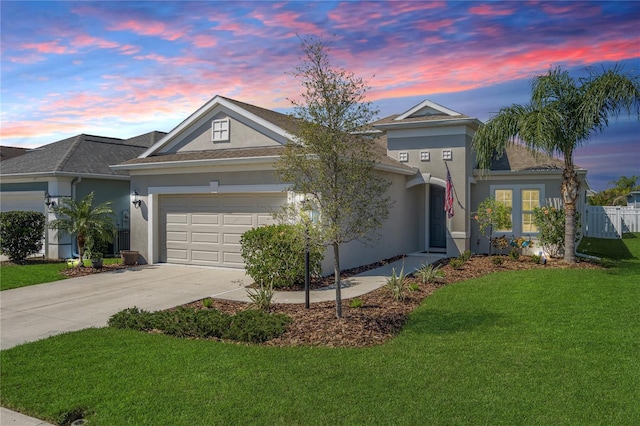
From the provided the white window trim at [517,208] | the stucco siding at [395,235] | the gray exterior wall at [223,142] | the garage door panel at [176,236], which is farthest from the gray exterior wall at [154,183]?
the white window trim at [517,208]

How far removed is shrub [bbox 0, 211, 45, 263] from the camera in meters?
16.1

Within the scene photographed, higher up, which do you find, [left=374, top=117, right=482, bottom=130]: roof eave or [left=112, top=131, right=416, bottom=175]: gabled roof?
[left=374, top=117, right=482, bottom=130]: roof eave

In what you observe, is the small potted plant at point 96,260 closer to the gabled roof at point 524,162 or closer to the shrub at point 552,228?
the gabled roof at point 524,162

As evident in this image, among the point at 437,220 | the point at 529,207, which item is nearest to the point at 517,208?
the point at 529,207

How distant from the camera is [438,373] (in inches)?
221

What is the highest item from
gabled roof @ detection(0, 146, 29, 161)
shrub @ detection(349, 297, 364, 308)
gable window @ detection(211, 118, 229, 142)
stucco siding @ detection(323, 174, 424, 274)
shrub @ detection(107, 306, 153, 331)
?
gabled roof @ detection(0, 146, 29, 161)

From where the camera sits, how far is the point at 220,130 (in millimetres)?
14555

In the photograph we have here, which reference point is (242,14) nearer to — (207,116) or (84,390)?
(207,116)

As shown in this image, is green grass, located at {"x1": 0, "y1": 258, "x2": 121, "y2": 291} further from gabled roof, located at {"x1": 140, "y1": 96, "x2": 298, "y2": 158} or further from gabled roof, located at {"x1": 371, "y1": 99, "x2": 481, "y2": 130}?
gabled roof, located at {"x1": 371, "y1": 99, "x2": 481, "y2": 130}

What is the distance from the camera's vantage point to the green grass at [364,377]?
4.65 metres

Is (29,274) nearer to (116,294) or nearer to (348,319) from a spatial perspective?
(116,294)

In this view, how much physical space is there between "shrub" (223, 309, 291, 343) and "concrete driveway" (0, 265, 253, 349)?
8.04 ft

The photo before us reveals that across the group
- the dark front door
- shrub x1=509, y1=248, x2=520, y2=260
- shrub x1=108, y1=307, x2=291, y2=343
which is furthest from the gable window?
shrub x1=509, y1=248, x2=520, y2=260

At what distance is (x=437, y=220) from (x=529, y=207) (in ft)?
10.6
